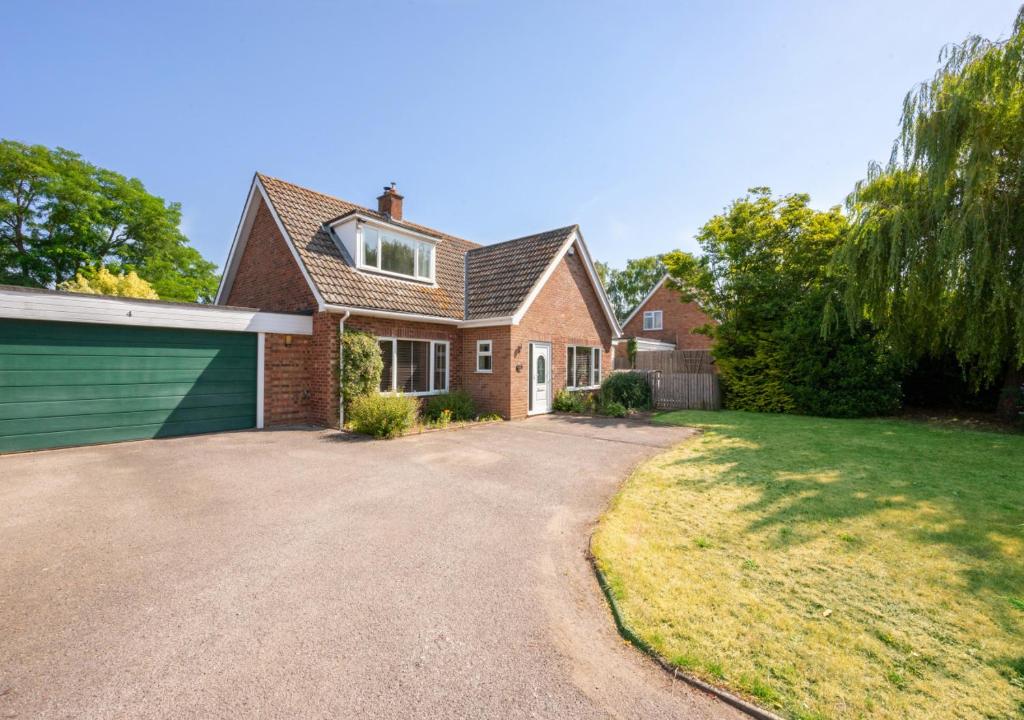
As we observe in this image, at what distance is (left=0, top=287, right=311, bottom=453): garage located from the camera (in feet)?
27.5

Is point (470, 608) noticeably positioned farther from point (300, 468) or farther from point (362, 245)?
point (362, 245)

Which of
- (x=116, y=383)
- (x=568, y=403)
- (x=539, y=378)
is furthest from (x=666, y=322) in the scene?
(x=116, y=383)

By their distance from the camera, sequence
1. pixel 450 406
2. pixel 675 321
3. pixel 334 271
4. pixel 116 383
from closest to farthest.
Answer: pixel 116 383 → pixel 334 271 → pixel 450 406 → pixel 675 321

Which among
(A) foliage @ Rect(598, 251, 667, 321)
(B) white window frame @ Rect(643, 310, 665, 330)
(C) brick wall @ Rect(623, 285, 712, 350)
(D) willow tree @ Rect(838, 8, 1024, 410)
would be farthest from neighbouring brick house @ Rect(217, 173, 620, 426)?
(A) foliage @ Rect(598, 251, 667, 321)

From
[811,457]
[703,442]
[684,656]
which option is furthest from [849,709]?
[703,442]

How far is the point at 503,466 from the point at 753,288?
13669mm

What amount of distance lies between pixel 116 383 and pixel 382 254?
726 centimetres

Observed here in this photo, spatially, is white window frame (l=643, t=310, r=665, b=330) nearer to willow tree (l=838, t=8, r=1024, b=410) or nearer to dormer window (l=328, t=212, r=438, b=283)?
willow tree (l=838, t=8, r=1024, b=410)

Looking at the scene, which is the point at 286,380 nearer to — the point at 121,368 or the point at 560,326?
the point at 121,368

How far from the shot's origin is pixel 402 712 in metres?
2.41

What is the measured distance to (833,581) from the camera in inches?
Result: 153

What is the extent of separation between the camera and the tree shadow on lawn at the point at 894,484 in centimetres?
462

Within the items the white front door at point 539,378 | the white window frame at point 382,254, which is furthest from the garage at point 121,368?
the white front door at point 539,378

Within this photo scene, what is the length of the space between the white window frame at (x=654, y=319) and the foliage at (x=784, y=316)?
12.3 meters
